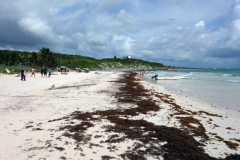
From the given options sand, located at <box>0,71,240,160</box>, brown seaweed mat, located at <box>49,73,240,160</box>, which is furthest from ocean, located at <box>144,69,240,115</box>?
brown seaweed mat, located at <box>49,73,240,160</box>

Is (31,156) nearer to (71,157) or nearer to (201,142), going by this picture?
(71,157)

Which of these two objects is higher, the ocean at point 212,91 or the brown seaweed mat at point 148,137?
the ocean at point 212,91

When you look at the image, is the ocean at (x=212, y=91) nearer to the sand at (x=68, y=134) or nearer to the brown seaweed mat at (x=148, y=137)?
the sand at (x=68, y=134)

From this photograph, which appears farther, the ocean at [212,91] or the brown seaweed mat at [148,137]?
the ocean at [212,91]

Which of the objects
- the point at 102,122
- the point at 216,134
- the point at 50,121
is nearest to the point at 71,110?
the point at 50,121

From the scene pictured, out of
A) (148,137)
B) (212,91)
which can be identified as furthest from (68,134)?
(212,91)

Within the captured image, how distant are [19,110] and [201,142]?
8.54 metres

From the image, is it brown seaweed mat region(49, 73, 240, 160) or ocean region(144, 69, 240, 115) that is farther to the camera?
ocean region(144, 69, 240, 115)

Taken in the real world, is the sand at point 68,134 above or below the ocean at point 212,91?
below

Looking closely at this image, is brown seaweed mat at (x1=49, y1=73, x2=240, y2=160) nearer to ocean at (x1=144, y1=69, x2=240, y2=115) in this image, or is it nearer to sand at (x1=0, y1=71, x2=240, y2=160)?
sand at (x1=0, y1=71, x2=240, y2=160)

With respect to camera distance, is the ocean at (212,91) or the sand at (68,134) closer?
the sand at (68,134)

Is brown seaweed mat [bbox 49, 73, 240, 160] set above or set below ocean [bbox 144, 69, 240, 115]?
below

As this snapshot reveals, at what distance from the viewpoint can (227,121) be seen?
21.9 feet

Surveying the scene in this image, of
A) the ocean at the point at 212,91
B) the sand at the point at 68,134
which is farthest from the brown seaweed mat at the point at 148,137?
the ocean at the point at 212,91
